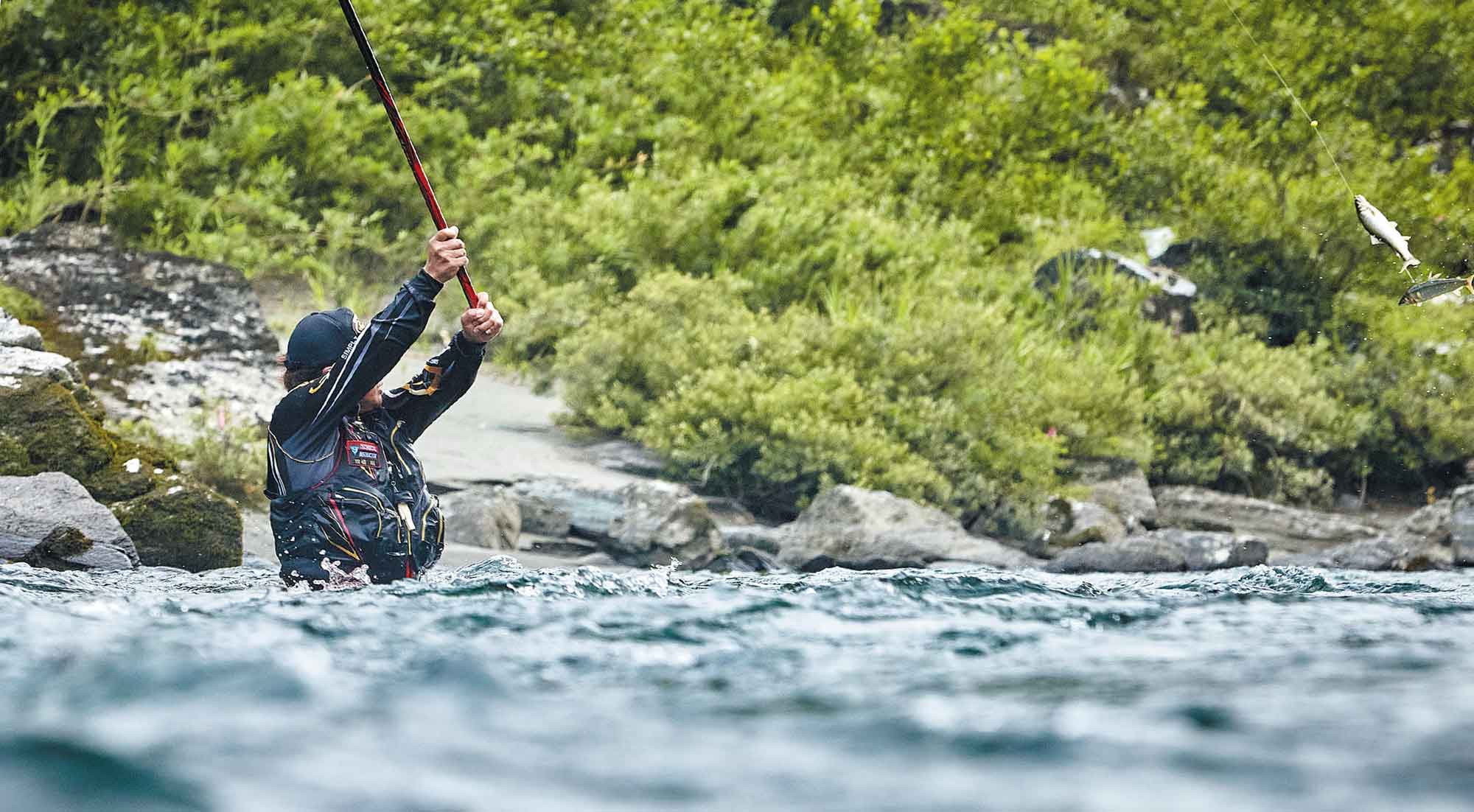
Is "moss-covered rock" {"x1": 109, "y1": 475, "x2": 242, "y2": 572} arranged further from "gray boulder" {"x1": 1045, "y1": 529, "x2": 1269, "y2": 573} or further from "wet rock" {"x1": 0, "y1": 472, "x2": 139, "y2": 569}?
"gray boulder" {"x1": 1045, "y1": 529, "x2": 1269, "y2": 573}

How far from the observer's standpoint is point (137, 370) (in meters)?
8.64

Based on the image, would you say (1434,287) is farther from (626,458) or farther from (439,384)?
(626,458)

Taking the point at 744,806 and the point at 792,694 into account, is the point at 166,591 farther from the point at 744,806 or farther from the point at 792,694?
the point at 744,806

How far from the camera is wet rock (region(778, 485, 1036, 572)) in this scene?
8164mm

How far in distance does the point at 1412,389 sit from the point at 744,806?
1206 cm

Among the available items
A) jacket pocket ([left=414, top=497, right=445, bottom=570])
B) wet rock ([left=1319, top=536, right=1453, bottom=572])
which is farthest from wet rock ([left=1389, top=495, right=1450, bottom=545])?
Answer: jacket pocket ([left=414, top=497, right=445, bottom=570])

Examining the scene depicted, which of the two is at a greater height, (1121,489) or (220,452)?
(1121,489)

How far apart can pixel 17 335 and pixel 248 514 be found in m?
1.54

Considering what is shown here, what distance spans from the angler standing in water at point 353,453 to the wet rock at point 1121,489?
642 centimetres

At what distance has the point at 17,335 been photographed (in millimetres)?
7508

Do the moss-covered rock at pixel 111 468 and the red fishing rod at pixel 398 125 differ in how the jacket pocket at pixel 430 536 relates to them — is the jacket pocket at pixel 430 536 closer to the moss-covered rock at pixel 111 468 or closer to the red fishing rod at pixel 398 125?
the red fishing rod at pixel 398 125

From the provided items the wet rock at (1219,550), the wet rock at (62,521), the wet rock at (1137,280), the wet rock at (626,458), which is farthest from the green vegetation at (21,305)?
the wet rock at (1137,280)

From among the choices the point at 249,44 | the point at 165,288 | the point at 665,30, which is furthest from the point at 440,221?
the point at 665,30

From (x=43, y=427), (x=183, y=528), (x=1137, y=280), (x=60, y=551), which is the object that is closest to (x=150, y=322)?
(x=43, y=427)
